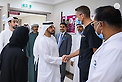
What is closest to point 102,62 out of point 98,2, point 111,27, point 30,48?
point 111,27

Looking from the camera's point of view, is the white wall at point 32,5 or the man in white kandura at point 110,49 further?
the white wall at point 32,5

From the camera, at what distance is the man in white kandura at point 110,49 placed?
818mm

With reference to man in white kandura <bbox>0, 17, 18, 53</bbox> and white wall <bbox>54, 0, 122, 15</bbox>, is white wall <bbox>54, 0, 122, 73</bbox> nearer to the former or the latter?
white wall <bbox>54, 0, 122, 15</bbox>

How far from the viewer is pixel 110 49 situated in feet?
2.76

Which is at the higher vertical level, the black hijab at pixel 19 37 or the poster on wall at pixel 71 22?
the poster on wall at pixel 71 22

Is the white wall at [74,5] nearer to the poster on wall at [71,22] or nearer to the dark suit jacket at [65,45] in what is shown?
the poster on wall at [71,22]

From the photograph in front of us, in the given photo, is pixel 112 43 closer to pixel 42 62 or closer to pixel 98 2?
pixel 42 62

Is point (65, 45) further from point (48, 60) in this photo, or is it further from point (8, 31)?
point (8, 31)

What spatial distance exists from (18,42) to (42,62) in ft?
2.67

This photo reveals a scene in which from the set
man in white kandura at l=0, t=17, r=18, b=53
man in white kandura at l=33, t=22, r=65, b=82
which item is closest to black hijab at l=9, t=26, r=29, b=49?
man in white kandura at l=33, t=22, r=65, b=82

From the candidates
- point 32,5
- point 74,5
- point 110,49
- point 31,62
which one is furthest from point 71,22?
point 110,49

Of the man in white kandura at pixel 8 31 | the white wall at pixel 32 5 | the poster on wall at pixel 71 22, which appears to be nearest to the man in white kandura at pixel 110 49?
the man in white kandura at pixel 8 31

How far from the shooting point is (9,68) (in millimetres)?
1305

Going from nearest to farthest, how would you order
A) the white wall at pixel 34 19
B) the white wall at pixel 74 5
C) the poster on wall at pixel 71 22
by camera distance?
the white wall at pixel 74 5 < the poster on wall at pixel 71 22 < the white wall at pixel 34 19
